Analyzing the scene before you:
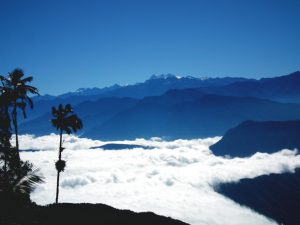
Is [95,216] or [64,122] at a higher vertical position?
[64,122]

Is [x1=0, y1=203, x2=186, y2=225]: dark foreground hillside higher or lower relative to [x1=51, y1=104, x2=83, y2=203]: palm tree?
lower

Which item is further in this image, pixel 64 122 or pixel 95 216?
pixel 64 122

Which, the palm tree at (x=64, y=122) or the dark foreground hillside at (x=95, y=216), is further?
the palm tree at (x=64, y=122)

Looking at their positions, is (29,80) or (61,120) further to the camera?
(61,120)

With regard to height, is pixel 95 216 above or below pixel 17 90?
below

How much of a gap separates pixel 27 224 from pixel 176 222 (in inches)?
1323

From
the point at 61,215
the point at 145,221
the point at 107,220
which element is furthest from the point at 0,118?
the point at 145,221

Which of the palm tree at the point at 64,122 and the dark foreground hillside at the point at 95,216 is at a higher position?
the palm tree at the point at 64,122

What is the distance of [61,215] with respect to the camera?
33062mm

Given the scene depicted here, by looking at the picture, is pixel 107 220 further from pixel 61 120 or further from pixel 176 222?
pixel 61 120

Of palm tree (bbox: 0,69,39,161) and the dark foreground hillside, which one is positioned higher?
palm tree (bbox: 0,69,39,161)

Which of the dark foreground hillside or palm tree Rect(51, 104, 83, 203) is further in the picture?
palm tree Rect(51, 104, 83, 203)

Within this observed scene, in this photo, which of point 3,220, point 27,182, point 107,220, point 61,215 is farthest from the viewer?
point 107,220

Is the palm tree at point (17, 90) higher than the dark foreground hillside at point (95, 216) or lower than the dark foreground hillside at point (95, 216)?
higher
